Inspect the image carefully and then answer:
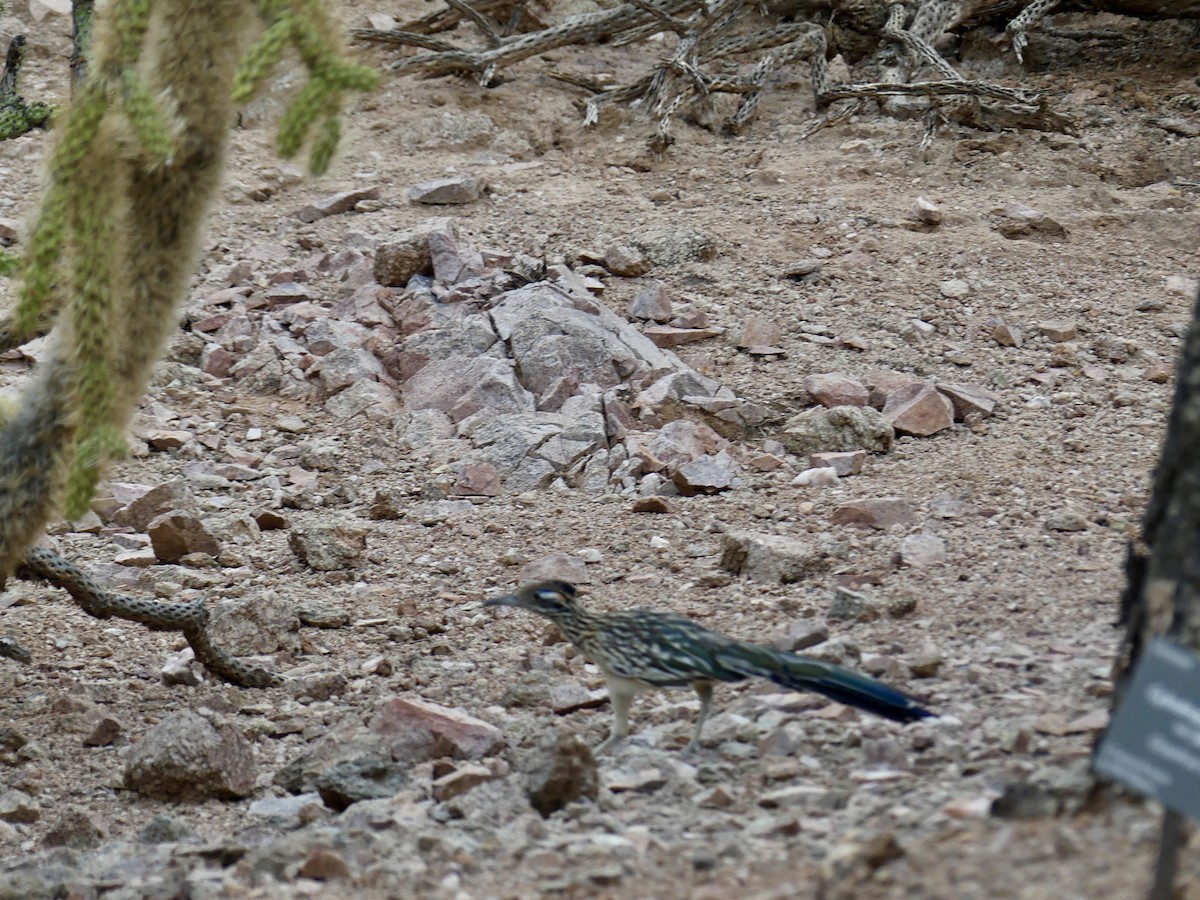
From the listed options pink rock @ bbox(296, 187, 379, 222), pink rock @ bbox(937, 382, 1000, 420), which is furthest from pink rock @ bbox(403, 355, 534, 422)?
pink rock @ bbox(296, 187, 379, 222)

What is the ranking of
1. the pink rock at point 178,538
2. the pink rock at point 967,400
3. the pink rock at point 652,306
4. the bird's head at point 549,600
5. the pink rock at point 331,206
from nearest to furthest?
1. the bird's head at point 549,600
2. the pink rock at point 178,538
3. the pink rock at point 967,400
4. the pink rock at point 652,306
5. the pink rock at point 331,206

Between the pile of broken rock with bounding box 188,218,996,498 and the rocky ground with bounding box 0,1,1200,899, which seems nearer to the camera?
the rocky ground with bounding box 0,1,1200,899

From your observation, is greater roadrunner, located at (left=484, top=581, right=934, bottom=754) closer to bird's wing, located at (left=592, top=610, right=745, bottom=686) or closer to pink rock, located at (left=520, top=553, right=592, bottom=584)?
bird's wing, located at (left=592, top=610, right=745, bottom=686)

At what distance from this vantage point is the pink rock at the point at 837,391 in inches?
283

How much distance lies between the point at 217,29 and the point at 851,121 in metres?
7.55

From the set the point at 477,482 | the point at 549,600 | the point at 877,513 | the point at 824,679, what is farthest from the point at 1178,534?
the point at 477,482

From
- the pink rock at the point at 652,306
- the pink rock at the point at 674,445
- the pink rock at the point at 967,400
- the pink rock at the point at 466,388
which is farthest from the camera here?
the pink rock at the point at 652,306

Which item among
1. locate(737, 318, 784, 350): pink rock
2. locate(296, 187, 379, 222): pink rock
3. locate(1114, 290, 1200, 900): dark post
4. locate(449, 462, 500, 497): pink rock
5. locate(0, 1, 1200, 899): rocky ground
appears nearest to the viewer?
locate(1114, 290, 1200, 900): dark post

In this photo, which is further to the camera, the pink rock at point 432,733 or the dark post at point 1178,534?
the pink rock at point 432,733

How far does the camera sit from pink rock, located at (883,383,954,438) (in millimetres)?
6867

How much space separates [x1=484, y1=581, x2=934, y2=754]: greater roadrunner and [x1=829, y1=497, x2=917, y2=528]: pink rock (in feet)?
6.51

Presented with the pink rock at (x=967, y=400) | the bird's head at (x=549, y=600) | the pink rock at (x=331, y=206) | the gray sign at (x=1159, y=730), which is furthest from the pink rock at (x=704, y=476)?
the pink rock at (x=331, y=206)

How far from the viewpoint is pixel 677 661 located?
376 centimetres

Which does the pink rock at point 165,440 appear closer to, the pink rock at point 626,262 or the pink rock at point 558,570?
the pink rock at point 558,570
